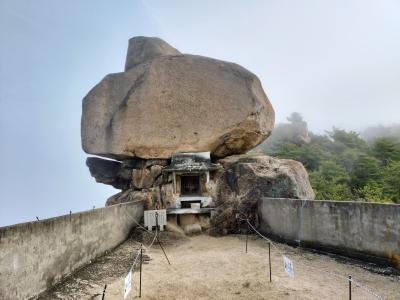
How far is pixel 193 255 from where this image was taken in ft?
33.3

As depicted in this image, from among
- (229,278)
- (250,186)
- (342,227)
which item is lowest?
(229,278)

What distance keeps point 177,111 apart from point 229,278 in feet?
33.2

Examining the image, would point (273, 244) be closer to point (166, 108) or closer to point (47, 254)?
point (47, 254)

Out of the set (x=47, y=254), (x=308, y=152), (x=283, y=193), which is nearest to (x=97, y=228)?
(x=47, y=254)

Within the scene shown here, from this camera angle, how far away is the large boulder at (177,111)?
1562 centimetres

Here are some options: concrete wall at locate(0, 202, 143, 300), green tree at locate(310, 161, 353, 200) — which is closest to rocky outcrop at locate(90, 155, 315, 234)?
concrete wall at locate(0, 202, 143, 300)

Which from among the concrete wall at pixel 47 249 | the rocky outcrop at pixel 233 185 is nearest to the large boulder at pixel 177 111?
the rocky outcrop at pixel 233 185

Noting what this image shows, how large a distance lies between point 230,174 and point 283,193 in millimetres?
2832

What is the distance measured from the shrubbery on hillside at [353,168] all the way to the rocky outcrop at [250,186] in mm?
8803

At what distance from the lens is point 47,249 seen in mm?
6410

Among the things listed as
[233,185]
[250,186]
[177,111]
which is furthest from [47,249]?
[177,111]

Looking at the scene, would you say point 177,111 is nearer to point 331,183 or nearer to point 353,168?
point 331,183

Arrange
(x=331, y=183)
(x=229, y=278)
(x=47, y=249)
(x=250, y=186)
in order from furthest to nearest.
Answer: (x=331, y=183) → (x=250, y=186) → (x=229, y=278) → (x=47, y=249)

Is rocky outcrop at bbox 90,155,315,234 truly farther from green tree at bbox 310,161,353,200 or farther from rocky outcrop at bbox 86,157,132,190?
green tree at bbox 310,161,353,200
